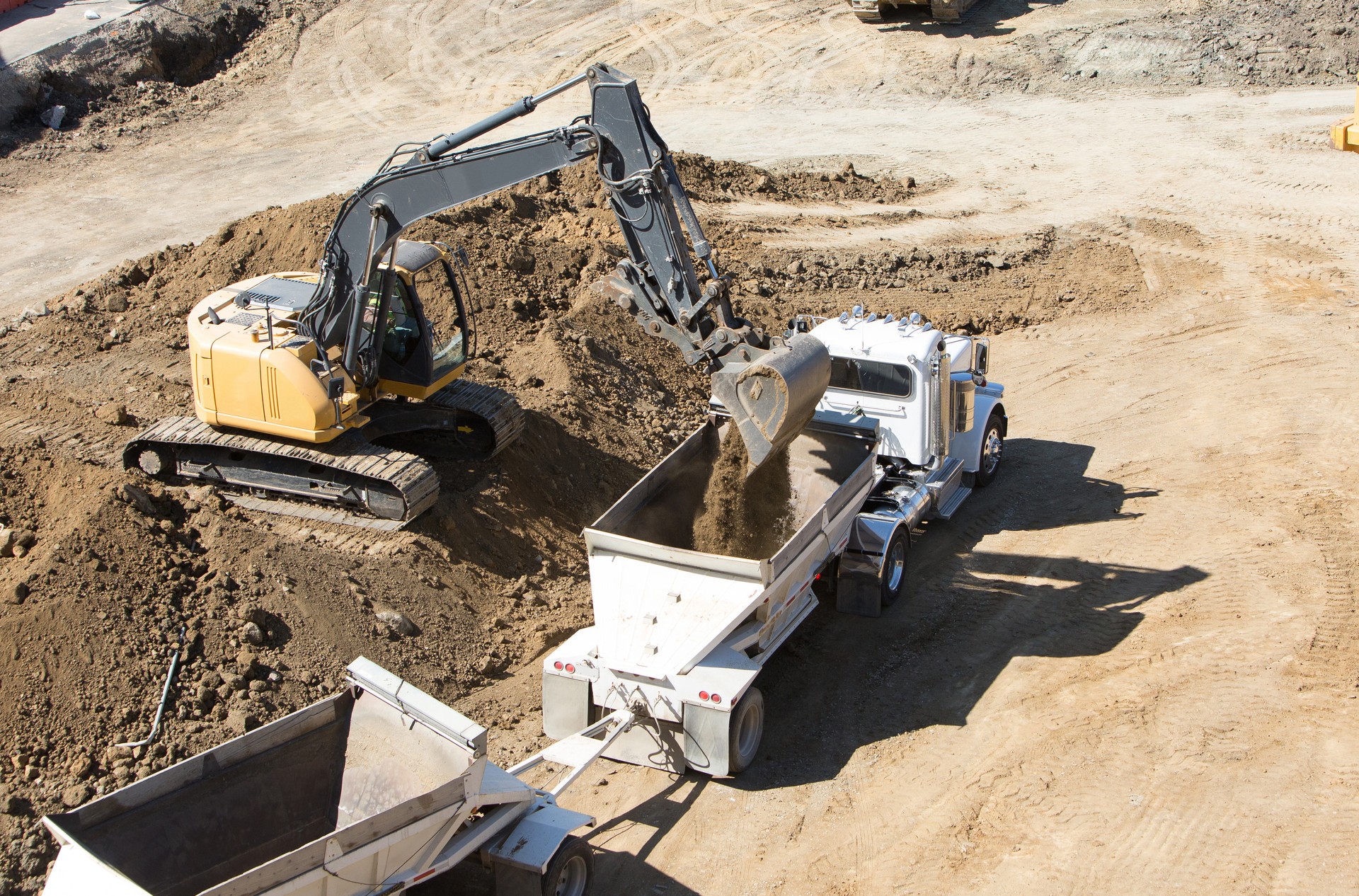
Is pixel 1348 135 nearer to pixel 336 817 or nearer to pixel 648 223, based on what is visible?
pixel 648 223

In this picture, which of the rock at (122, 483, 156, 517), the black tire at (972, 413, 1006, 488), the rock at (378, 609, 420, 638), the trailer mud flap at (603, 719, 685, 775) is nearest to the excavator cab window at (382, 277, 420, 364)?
the rock at (122, 483, 156, 517)

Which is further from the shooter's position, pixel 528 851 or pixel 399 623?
pixel 399 623

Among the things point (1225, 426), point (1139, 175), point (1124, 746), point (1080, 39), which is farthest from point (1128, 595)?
point (1080, 39)

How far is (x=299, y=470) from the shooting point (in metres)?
11.2

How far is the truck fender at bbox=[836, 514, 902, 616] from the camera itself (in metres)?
10.3

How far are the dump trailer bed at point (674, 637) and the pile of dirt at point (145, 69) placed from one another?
18904mm

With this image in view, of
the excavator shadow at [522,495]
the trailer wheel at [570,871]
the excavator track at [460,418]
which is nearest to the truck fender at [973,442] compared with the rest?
the excavator shadow at [522,495]

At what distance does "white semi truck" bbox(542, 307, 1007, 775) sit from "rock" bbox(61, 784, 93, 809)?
3142 mm

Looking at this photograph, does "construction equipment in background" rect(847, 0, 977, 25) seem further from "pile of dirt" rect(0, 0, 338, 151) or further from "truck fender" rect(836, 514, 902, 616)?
"truck fender" rect(836, 514, 902, 616)

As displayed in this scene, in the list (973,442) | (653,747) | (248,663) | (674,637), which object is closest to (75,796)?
(248,663)

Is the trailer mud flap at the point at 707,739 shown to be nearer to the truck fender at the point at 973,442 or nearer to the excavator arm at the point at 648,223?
the excavator arm at the point at 648,223

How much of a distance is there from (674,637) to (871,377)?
4081mm

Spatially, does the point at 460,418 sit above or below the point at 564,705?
above

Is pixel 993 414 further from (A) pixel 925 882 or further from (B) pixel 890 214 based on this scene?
→ (B) pixel 890 214
